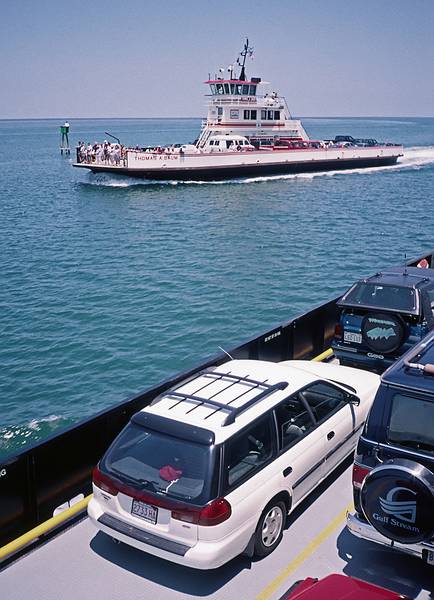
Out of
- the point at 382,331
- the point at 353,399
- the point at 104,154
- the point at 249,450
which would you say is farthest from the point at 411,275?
the point at 104,154

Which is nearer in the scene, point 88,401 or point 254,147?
point 88,401

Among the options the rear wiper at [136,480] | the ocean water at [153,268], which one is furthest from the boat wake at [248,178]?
the rear wiper at [136,480]

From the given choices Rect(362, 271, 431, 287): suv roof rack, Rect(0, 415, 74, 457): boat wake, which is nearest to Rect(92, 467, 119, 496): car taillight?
Rect(362, 271, 431, 287): suv roof rack

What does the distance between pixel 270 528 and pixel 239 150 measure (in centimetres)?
5572

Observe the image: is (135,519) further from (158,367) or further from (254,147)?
(254,147)

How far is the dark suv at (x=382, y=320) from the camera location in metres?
8.39

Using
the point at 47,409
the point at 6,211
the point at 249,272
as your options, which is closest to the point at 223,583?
the point at 47,409

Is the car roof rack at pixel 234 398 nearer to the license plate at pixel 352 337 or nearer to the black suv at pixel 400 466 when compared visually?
the black suv at pixel 400 466

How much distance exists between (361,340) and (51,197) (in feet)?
149

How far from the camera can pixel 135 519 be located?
16.2ft

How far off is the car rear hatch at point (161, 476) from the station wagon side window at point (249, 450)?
0.71 ft

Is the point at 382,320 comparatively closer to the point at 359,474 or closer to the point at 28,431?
the point at 359,474

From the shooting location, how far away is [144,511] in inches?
192

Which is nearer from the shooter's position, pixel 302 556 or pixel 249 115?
pixel 302 556
